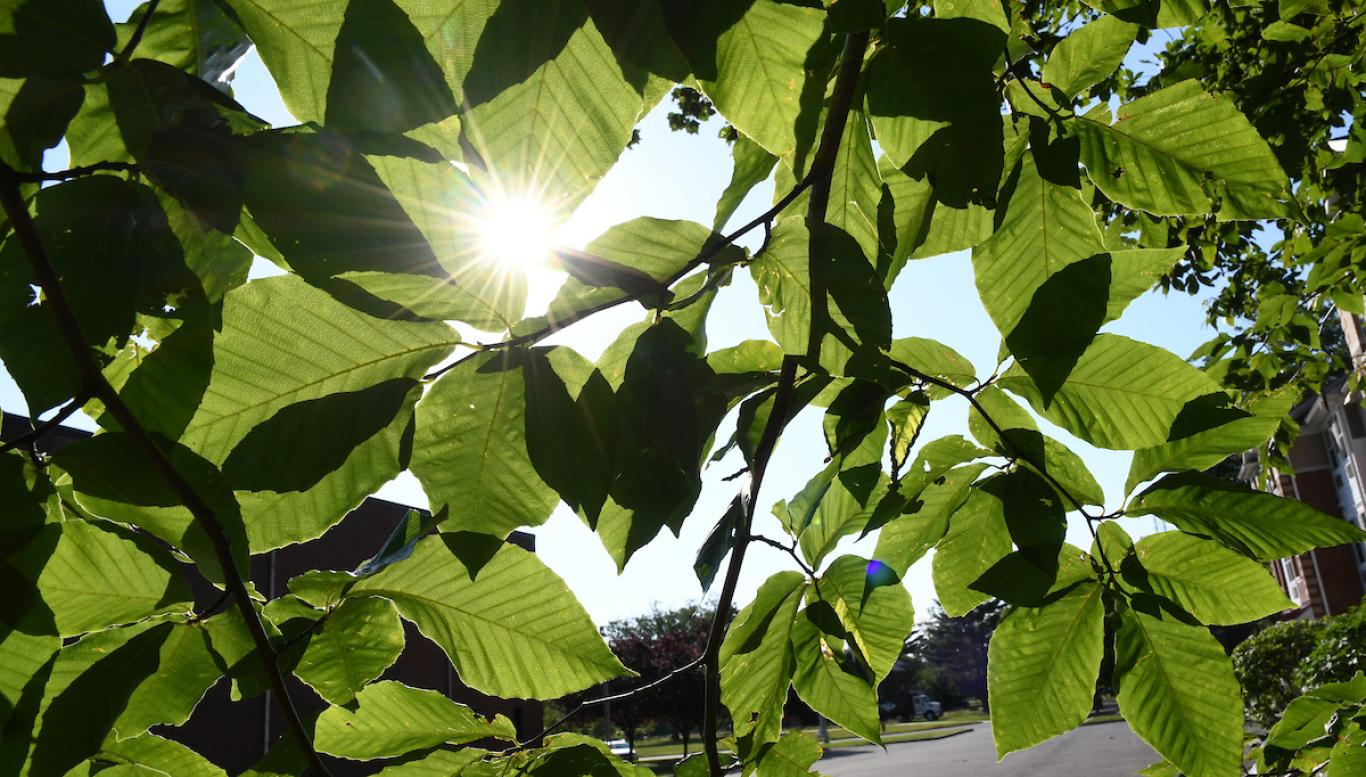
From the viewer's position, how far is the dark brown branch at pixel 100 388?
531mm

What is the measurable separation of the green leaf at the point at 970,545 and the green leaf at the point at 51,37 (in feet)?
2.94

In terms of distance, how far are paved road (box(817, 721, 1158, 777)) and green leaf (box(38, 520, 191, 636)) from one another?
19.4 m

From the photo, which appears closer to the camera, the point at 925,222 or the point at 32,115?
the point at 32,115

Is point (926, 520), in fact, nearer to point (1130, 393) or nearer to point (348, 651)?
point (1130, 393)

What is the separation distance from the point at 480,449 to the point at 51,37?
0.38m

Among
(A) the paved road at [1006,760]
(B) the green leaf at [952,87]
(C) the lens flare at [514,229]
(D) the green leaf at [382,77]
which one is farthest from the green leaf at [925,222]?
(A) the paved road at [1006,760]

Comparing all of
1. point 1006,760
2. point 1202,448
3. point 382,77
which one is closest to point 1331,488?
point 1006,760

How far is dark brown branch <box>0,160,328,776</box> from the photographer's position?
531mm

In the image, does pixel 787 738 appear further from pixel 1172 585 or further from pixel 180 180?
pixel 180 180

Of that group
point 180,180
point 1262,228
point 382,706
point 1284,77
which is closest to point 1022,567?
point 382,706

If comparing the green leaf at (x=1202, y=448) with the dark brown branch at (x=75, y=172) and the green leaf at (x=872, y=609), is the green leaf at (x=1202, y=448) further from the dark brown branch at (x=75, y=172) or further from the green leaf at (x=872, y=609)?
the dark brown branch at (x=75, y=172)

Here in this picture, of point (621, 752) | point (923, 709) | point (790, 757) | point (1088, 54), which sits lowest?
point (923, 709)

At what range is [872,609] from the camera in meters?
1.00

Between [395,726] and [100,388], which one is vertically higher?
[100,388]
